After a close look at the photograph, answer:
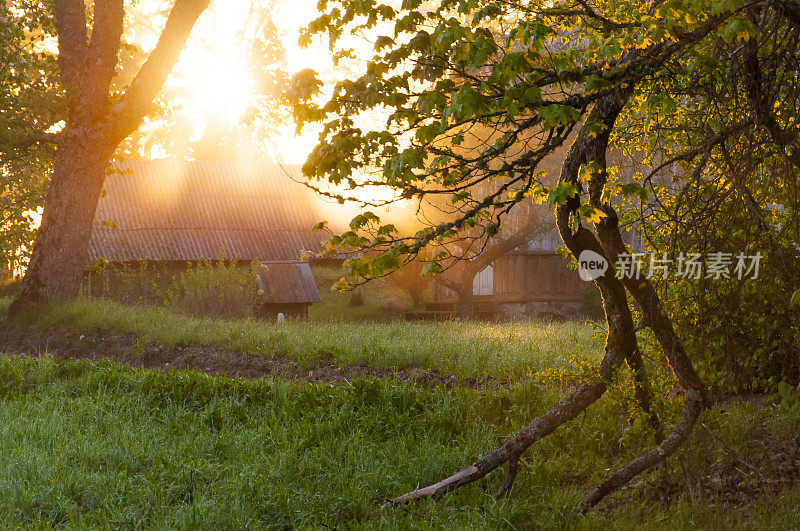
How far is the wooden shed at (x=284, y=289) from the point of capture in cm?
1830

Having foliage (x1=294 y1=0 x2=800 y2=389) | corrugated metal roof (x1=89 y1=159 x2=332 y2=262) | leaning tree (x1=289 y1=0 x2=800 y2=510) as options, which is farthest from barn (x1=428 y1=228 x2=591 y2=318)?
leaning tree (x1=289 y1=0 x2=800 y2=510)

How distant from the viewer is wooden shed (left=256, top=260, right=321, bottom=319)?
1830cm

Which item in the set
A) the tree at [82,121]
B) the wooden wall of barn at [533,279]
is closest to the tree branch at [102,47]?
the tree at [82,121]

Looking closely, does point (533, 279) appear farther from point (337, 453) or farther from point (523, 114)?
point (523, 114)

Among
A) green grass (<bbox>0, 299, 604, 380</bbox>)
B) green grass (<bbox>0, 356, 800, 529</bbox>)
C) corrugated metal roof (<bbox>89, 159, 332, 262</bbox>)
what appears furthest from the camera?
corrugated metal roof (<bbox>89, 159, 332, 262</bbox>)

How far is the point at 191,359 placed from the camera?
11250mm

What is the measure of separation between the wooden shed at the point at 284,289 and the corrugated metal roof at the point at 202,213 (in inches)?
95.2

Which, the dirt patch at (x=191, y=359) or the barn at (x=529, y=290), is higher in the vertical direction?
the barn at (x=529, y=290)

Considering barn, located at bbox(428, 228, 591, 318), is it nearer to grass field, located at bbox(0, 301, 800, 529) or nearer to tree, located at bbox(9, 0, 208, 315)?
tree, located at bbox(9, 0, 208, 315)

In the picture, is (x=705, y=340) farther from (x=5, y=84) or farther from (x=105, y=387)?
(x=5, y=84)

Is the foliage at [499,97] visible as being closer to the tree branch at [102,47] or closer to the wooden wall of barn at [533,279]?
the tree branch at [102,47]

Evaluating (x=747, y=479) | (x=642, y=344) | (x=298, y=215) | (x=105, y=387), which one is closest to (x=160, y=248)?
(x=298, y=215)

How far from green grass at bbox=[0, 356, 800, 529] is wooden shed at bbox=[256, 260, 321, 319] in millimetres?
8817

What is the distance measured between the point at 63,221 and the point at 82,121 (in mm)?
1981
